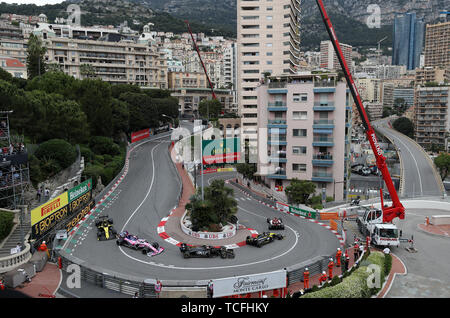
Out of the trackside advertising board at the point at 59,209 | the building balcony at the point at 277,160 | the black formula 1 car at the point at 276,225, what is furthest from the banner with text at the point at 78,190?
the building balcony at the point at 277,160

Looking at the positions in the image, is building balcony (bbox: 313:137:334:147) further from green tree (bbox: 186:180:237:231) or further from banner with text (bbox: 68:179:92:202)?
banner with text (bbox: 68:179:92:202)

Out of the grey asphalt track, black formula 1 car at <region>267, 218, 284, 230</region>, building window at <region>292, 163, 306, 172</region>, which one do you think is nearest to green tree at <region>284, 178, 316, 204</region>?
building window at <region>292, 163, 306, 172</region>

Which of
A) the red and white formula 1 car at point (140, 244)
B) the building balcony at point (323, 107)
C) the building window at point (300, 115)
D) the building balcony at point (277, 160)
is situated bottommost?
the red and white formula 1 car at point (140, 244)

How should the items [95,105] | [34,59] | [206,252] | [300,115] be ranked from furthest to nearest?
1. [34,59]
2. [95,105]
3. [300,115]
4. [206,252]

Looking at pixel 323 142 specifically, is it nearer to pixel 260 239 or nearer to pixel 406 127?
pixel 260 239

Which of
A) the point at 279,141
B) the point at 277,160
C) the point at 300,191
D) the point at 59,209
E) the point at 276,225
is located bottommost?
the point at 276,225

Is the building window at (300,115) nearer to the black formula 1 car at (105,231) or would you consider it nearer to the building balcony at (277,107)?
the building balcony at (277,107)

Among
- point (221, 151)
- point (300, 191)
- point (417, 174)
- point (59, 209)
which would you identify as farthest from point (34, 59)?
point (417, 174)
